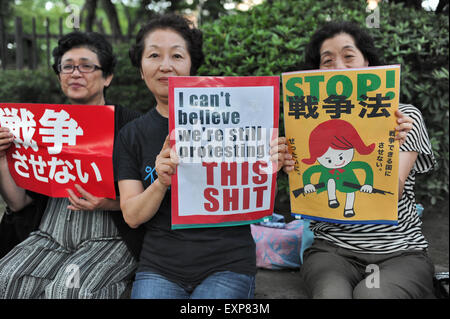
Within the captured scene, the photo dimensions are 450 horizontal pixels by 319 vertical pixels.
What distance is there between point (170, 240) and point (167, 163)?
0.40 m

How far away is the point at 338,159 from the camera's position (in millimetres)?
1850

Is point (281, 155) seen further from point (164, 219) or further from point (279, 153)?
point (164, 219)

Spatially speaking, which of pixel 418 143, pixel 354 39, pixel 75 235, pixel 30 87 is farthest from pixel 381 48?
pixel 30 87

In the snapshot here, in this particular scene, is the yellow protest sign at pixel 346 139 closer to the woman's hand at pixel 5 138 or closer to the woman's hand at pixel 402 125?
the woman's hand at pixel 402 125

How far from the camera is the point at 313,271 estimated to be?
1995mm

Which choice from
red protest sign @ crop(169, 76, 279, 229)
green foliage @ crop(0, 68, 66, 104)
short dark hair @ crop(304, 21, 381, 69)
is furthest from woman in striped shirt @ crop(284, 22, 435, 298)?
green foliage @ crop(0, 68, 66, 104)

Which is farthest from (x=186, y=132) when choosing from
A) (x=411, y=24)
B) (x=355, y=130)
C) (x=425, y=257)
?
(x=411, y=24)

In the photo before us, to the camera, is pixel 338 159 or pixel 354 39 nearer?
pixel 338 159

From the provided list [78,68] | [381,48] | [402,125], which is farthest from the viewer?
[381,48]

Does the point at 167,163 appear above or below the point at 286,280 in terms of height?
above

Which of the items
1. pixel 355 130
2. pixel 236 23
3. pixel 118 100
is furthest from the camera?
pixel 118 100

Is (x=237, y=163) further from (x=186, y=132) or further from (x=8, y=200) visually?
(x=8, y=200)

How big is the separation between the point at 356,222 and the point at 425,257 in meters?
0.46

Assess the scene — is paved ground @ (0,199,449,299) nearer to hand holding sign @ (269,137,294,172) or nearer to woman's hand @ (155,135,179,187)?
hand holding sign @ (269,137,294,172)
